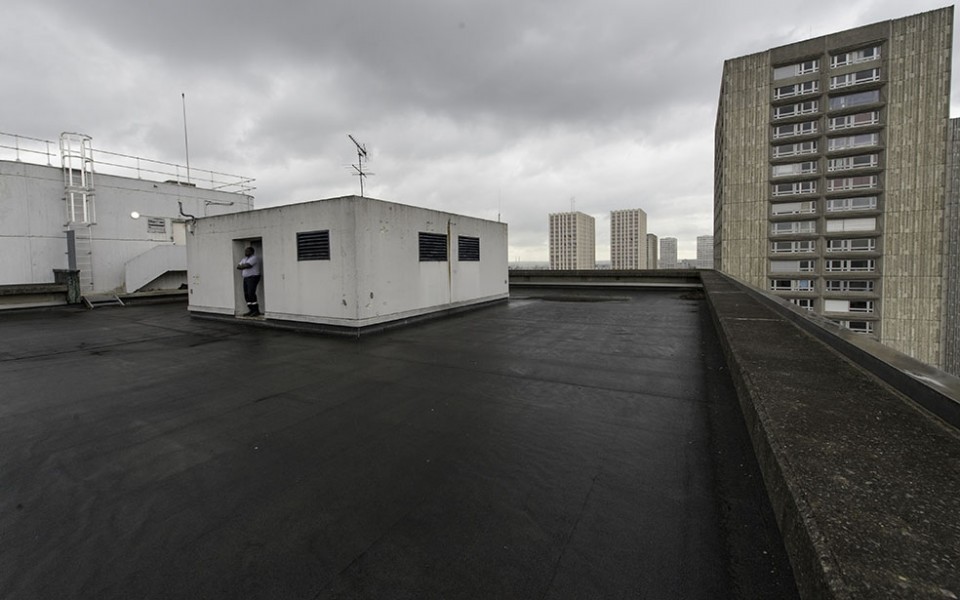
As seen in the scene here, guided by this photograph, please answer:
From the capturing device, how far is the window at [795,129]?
45.0 metres

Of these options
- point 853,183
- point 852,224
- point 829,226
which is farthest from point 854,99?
point 829,226

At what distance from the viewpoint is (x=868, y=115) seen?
43.0 meters

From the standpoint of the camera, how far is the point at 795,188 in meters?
45.7

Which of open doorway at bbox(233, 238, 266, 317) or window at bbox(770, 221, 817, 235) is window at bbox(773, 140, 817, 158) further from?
open doorway at bbox(233, 238, 266, 317)

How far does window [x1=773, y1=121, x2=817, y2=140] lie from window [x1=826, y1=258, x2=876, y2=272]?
1497 centimetres

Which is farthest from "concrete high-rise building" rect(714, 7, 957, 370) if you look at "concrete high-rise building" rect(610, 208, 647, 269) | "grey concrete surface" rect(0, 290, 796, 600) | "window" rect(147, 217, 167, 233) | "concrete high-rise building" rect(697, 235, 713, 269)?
"concrete high-rise building" rect(697, 235, 713, 269)

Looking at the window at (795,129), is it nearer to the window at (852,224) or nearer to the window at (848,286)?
the window at (852,224)

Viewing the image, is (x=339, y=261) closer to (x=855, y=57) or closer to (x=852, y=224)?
(x=852, y=224)

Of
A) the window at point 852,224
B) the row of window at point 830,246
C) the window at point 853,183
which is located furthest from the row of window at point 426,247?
the window at point 853,183

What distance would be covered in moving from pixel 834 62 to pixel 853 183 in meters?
13.6

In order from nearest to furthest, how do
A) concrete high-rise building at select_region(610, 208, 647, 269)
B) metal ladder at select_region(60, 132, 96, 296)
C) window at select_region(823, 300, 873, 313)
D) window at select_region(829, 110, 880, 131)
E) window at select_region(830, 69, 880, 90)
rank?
metal ladder at select_region(60, 132, 96, 296) → window at select_region(830, 69, 880, 90) → window at select_region(829, 110, 880, 131) → window at select_region(823, 300, 873, 313) → concrete high-rise building at select_region(610, 208, 647, 269)

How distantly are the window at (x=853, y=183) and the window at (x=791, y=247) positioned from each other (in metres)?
6.21

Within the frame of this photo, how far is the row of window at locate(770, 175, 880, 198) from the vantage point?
43.0 metres

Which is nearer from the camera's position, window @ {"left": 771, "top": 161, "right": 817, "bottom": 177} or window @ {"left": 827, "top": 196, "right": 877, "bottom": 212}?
window @ {"left": 827, "top": 196, "right": 877, "bottom": 212}
